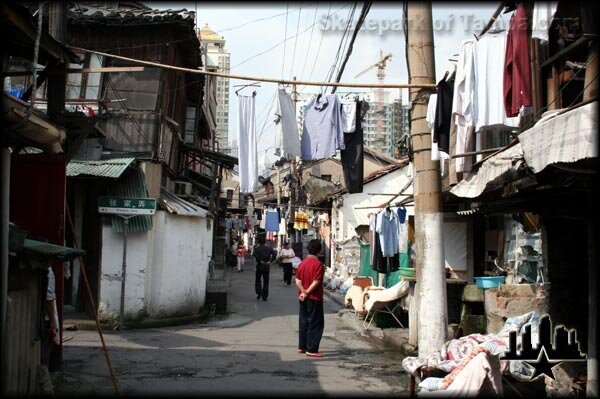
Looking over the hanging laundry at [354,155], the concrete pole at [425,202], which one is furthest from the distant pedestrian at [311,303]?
the hanging laundry at [354,155]

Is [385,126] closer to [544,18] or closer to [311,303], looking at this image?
[311,303]

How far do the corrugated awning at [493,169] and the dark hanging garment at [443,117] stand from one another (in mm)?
861

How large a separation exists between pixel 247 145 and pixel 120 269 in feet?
14.2

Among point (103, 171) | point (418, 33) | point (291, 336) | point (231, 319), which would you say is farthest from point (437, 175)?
point (231, 319)

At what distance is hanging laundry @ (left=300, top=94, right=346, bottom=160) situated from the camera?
11.8m

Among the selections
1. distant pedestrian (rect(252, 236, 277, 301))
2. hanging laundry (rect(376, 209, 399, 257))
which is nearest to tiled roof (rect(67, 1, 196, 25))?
hanging laundry (rect(376, 209, 399, 257))

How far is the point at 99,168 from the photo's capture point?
13.0 m

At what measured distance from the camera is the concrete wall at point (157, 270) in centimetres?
1362

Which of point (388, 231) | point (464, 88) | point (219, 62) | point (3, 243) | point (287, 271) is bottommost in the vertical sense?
point (287, 271)

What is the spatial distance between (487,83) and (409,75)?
5.80ft

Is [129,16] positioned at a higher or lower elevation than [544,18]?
higher

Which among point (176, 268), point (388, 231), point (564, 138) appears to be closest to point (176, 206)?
point (176, 268)

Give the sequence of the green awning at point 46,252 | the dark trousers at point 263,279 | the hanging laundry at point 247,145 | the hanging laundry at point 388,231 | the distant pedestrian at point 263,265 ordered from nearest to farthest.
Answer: the green awning at point 46,252
the hanging laundry at point 247,145
the hanging laundry at point 388,231
the distant pedestrian at point 263,265
the dark trousers at point 263,279

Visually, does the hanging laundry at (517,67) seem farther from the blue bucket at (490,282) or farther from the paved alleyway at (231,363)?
the blue bucket at (490,282)
